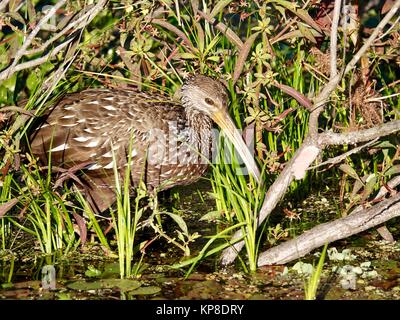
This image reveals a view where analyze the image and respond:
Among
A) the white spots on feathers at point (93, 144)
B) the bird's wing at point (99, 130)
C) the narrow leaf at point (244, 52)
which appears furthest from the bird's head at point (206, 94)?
the white spots on feathers at point (93, 144)

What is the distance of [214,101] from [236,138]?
31 centimetres

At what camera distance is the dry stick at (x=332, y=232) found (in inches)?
224

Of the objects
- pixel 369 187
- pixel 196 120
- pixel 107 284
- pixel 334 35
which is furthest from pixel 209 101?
pixel 107 284

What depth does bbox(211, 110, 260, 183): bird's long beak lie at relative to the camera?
609cm

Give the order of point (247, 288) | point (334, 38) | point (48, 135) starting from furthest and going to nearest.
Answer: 1. point (48, 135)
2. point (247, 288)
3. point (334, 38)

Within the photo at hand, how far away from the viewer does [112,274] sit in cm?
571

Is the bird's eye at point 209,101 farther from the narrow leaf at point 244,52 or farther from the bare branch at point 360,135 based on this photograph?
the bare branch at point 360,135

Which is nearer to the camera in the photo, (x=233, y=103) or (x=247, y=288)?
(x=247, y=288)

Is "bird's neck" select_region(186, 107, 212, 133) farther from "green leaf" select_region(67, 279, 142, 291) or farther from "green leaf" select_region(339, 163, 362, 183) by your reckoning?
"green leaf" select_region(67, 279, 142, 291)

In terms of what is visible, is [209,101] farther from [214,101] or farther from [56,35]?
[56,35]

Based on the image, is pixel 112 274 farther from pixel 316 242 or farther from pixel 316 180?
pixel 316 180
